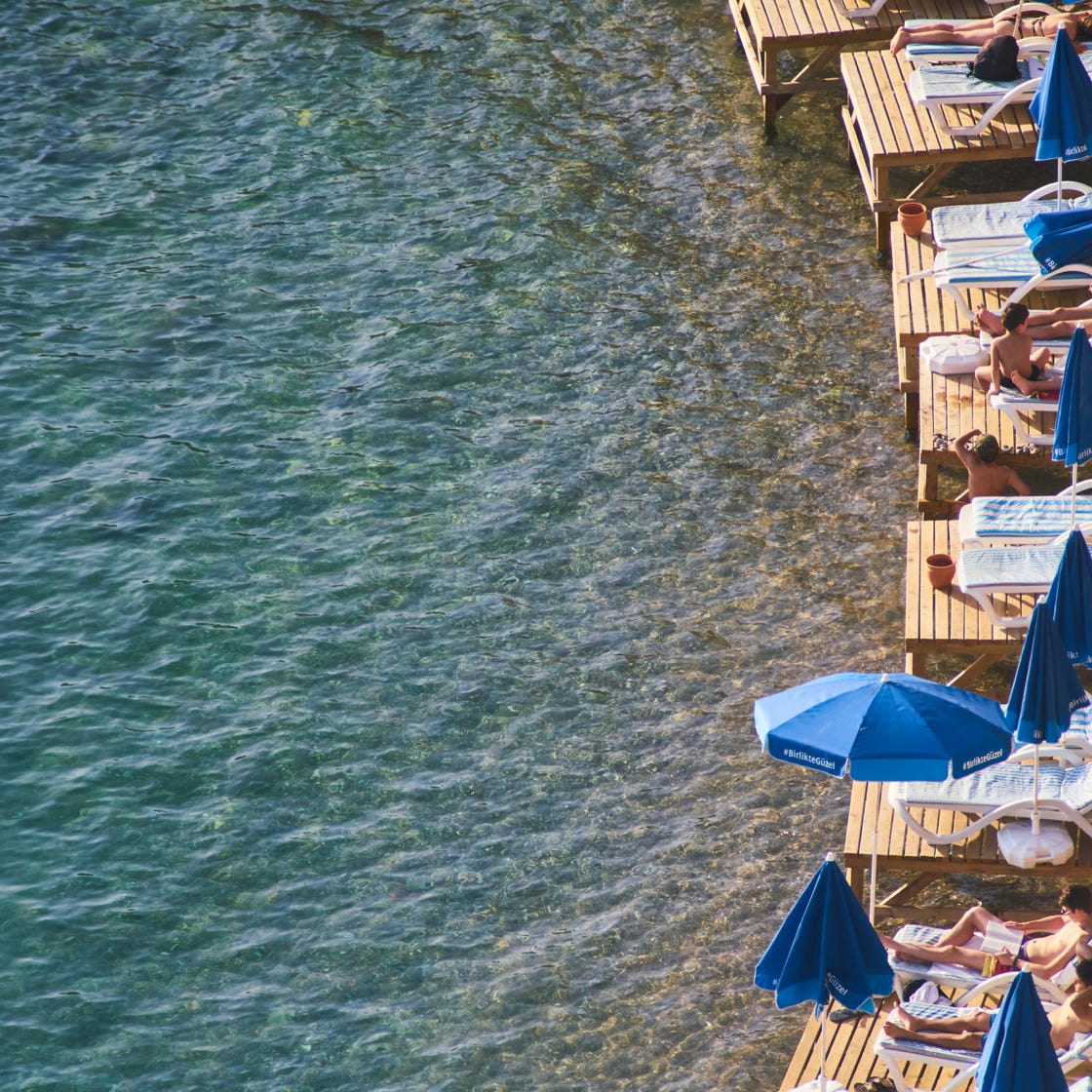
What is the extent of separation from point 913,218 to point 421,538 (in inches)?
214

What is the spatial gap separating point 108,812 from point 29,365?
639 cm

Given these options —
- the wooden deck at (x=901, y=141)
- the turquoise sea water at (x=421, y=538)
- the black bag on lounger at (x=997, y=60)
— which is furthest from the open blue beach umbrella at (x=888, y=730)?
the black bag on lounger at (x=997, y=60)

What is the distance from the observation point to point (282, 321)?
55.7 ft

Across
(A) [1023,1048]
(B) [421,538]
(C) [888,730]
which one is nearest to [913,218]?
(B) [421,538]

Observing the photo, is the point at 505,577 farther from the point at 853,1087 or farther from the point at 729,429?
the point at 853,1087

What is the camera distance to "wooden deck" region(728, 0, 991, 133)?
1728 cm

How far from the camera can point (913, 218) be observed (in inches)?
587

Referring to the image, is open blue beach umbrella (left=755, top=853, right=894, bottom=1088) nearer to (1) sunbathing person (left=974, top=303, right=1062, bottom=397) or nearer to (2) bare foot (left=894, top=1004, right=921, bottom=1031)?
(2) bare foot (left=894, top=1004, right=921, bottom=1031)

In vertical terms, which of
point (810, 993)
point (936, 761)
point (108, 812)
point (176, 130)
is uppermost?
point (176, 130)

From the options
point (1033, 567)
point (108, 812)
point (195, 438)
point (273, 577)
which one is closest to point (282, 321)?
point (195, 438)

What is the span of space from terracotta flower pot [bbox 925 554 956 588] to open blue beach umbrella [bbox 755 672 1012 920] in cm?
219

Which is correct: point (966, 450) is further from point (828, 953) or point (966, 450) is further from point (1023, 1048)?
point (1023, 1048)

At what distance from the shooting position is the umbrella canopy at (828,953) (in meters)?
8.01

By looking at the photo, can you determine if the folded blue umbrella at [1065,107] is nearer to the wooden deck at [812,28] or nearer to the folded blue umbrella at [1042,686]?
the wooden deck at [812,28]
